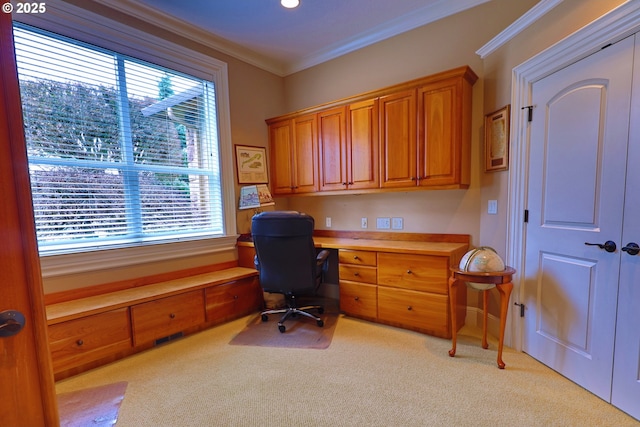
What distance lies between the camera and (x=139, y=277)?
2.67 meters

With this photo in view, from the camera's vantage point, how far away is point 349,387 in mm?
1883

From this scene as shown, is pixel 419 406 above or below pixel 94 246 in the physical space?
below

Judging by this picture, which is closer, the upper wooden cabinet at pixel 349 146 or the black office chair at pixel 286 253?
the black office chair at pixel 286 253

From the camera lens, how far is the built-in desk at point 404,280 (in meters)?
2.45

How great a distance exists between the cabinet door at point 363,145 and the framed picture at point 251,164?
120 centimetres

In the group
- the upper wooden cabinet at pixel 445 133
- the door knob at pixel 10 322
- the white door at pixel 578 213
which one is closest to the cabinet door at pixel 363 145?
the upper wooden cabinet at pixel 445 133

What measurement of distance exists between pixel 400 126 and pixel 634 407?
7.94 ft

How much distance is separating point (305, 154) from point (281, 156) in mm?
398

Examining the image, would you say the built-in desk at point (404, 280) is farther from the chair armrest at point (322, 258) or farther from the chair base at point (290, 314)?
the chair base at point (290, 314)

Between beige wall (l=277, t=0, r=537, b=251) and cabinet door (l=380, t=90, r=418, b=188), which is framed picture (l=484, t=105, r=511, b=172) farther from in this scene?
cabinet door (l=380, t=90, r=418, b=188)

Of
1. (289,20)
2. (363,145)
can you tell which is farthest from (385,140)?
(289,20)

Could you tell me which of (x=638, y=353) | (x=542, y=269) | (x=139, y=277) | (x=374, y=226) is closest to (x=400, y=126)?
(x=374, y=226)

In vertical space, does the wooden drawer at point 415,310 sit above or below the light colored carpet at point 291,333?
above

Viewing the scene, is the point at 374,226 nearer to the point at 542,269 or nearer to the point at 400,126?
the point at 400,126
